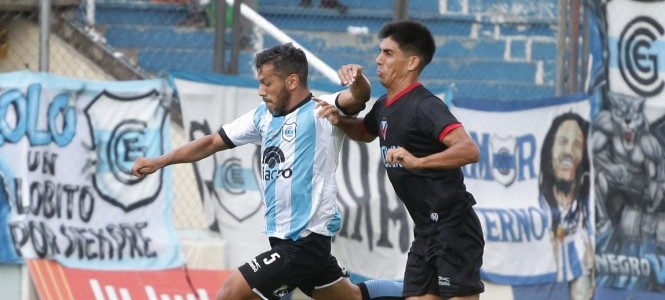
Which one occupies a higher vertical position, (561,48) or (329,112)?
(561,48)

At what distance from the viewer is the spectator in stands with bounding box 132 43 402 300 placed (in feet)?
27.4

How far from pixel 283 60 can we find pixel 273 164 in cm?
64

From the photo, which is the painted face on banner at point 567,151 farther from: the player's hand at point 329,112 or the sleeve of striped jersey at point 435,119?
the sleeve of striped jersey at point 435,119

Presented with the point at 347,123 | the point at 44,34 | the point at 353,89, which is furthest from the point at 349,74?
the point at 44,34

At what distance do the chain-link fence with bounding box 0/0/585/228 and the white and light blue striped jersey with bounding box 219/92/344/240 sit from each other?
8.84 ft

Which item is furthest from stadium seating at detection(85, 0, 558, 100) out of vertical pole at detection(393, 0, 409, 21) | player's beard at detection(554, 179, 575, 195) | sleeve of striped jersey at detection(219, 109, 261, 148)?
sleeve of striped jersey at detection(219, 109, 261, 148)

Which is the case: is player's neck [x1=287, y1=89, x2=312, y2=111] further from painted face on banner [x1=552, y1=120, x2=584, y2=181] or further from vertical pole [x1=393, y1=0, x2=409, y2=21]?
painted face on banner [x1=552, y1=120, x2=584, y2=181]

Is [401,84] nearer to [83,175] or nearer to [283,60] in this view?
A: [283,60]

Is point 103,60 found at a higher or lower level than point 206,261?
higher

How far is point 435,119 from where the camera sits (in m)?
7.63

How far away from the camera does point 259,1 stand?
1368 cm

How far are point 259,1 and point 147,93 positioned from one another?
128 inches

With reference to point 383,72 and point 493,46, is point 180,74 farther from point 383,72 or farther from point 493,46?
point 493,46

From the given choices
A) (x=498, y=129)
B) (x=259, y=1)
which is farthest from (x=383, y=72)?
(x=259, y=1)
